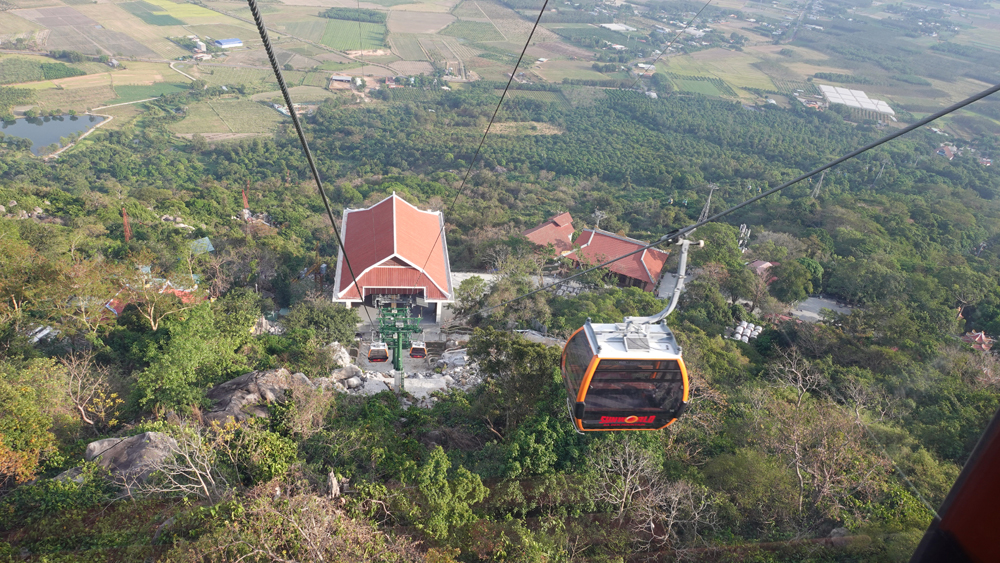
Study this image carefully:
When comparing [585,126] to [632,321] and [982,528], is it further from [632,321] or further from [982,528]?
[982,528]

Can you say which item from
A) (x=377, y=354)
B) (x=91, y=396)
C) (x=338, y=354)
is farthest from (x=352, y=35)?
(x=91, y=396)

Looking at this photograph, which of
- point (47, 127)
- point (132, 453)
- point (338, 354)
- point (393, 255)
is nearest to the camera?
point (132, 453)

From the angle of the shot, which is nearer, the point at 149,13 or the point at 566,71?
the point at 566,71

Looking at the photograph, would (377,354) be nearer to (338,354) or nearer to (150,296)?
(338,354)

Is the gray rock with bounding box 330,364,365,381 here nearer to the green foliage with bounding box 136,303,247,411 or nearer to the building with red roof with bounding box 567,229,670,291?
the green foliage with bounding box 136,303,247,411

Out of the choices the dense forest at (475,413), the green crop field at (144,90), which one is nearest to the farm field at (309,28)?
the green crop field at (144,90)

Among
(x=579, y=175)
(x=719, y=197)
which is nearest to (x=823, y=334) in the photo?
(x=719, y=197)

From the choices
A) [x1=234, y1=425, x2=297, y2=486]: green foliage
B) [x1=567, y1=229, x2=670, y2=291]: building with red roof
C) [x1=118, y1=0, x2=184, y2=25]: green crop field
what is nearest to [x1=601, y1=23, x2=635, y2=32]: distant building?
[x1=118, y1=0, x2=184, y2=25]: green crop field
